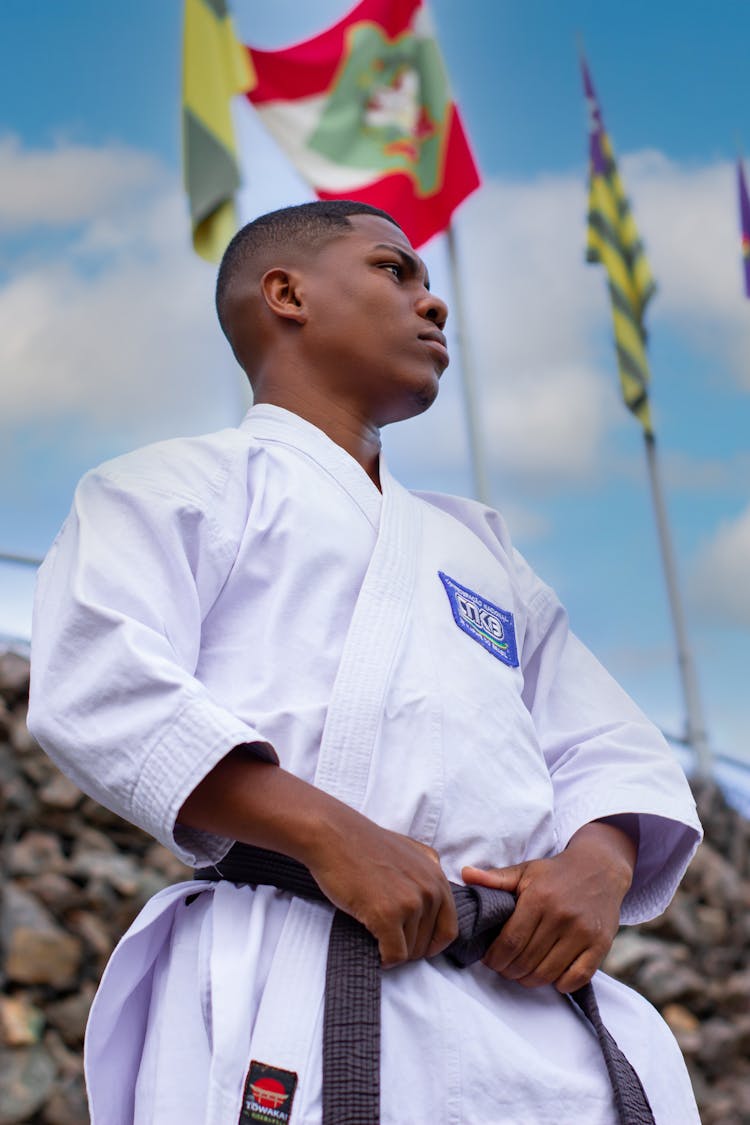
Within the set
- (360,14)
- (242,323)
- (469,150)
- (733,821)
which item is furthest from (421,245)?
(242,323)

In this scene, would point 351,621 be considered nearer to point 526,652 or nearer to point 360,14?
point 526,652

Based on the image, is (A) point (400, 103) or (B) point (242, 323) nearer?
(B) point (242, 323)

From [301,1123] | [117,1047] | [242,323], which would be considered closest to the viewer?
[301,1123]

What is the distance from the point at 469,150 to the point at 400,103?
0.55 m

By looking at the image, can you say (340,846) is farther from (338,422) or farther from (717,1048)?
(717,1048)

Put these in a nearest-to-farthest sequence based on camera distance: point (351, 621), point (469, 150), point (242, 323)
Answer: point (351, 621), point (242, 323), point (469, 150)

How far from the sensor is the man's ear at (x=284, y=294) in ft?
6.86

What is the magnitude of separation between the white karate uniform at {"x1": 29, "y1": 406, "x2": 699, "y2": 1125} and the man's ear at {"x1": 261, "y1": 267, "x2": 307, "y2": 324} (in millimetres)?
314

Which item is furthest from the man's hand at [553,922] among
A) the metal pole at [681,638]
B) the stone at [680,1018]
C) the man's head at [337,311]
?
the metal pole at [681,638]

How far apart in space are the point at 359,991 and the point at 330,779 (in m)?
0.25

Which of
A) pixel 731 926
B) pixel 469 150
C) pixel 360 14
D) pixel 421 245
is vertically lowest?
pixel 731 926

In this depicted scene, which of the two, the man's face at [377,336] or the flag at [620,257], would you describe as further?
the flag at [620,257]

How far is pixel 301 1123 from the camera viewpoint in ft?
4.03

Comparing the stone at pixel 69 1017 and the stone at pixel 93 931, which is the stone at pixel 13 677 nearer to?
the stone at pixel 93 931
